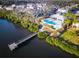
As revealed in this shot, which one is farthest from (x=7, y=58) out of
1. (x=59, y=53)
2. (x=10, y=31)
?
(x=10, y=31)

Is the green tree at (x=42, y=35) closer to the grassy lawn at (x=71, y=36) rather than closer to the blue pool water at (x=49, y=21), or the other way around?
the grassy lawn at (x=71, y=36)

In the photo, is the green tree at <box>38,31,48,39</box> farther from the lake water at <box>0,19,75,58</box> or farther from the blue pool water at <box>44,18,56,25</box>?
the blue pool water at <box>44,18,56,25</box>

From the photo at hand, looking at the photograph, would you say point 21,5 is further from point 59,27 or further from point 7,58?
point 7,58

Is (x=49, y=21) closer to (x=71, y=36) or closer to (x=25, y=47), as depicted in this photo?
(x=71, y=36)

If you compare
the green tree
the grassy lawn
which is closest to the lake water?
the green tree

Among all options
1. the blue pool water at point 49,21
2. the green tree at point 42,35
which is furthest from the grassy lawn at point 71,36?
the blue pool water at point 49,21

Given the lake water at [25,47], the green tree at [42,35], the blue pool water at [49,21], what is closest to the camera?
the lake water at [25,47]
